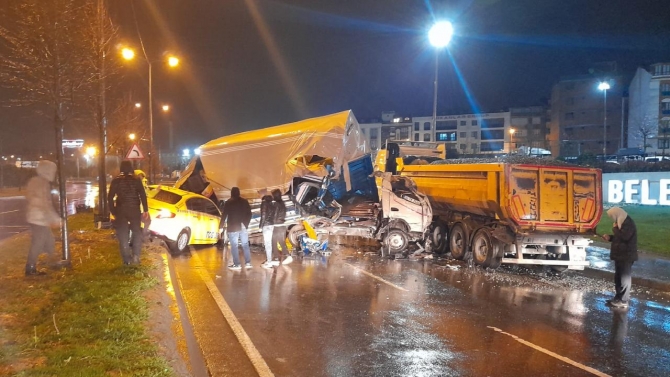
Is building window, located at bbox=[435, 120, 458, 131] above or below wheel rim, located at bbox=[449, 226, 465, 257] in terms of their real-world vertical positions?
above

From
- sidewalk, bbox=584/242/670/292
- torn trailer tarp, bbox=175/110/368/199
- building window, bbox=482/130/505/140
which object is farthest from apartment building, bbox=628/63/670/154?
torn trailer tarp, bbox=175/110/368/199

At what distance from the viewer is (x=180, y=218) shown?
13.5 meters

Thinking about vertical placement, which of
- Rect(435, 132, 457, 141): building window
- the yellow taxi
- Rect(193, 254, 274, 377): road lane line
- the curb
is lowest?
the curb

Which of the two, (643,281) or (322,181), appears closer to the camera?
(643,281)

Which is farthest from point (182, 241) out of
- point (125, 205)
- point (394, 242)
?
point (394, 242)

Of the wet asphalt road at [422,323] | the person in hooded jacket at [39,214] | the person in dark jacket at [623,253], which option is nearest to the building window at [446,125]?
the wet asphalt road at [422,323]

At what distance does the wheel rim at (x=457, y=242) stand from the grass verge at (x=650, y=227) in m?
5.36

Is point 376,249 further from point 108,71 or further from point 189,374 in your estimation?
point 189,374

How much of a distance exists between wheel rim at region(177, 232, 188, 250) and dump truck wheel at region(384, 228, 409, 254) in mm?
5232

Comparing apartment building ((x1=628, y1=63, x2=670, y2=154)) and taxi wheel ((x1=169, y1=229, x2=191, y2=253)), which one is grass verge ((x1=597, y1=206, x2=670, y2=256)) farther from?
apartment building ((x1=628, y1=63, x2=670, y2=154))

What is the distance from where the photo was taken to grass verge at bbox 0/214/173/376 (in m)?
4.77

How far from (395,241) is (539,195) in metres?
3.96

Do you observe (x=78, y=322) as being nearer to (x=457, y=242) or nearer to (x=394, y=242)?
(x=394, y=242)

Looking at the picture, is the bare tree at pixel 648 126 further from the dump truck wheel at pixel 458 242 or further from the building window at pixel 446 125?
the dump truck wheel at pixel 458 242
